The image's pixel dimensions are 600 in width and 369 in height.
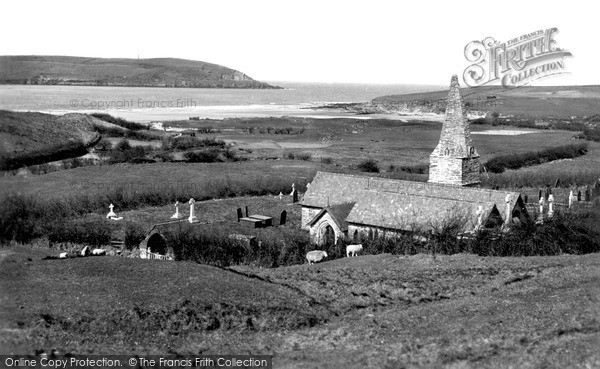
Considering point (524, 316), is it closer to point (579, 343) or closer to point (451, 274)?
point (579, 343)

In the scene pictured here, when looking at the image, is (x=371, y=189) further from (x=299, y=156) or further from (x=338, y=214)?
(x=299, y=156)

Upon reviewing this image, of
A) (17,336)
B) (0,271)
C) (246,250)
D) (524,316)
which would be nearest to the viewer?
(17,336)

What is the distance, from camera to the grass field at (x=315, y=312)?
1577cm

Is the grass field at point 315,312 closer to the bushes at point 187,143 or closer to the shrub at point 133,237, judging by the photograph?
the shrub at point 133,237

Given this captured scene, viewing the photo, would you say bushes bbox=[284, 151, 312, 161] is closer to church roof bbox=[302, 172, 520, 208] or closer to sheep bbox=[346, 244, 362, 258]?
church roof bbox=[302, 172, 520, 208]

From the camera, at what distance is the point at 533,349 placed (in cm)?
1573

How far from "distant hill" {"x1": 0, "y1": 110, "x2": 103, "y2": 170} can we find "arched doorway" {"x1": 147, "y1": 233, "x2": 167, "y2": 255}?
6.64 m

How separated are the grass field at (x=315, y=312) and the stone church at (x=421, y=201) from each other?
8.15 m

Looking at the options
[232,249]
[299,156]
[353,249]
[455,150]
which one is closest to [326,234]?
[353,249]

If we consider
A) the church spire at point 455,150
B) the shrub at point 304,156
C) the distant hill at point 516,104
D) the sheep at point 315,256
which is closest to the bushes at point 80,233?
the sheep at point 315,256

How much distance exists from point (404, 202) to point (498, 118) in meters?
106

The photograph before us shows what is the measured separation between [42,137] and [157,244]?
72.0ft

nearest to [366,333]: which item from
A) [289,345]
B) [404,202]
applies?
[289,345]

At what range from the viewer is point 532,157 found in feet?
248
